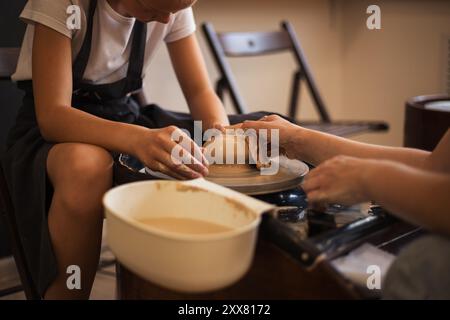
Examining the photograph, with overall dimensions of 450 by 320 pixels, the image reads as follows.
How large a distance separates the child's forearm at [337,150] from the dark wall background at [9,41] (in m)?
0.71

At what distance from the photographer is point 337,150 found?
2.73 ft

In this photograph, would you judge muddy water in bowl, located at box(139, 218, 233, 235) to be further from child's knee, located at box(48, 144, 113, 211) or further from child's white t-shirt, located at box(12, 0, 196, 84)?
child's white t-shirt, located at box(12, 0, 196, 84)

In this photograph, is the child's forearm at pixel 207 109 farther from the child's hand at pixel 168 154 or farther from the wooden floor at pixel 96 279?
the wooden floor at pixel 96 279

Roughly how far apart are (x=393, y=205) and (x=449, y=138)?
0.59 ft

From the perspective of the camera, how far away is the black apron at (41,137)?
843 mm

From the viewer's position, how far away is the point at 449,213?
21.9 inches

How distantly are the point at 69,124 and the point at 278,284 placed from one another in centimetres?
41

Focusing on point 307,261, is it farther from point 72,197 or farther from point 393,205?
point 72,197

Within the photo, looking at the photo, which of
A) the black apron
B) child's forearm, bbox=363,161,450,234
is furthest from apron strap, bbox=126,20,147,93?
child's forearm, bbox=363,161,450,234

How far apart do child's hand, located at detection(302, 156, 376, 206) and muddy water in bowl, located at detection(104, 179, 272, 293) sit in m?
0.09

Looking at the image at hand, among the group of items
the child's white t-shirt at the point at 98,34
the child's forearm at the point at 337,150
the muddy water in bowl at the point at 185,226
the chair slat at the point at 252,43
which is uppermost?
the child's white t-shirt at the point at 98,34

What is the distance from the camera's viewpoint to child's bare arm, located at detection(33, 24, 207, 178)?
76cm

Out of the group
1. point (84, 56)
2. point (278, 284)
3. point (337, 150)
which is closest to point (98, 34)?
point (84, 56)

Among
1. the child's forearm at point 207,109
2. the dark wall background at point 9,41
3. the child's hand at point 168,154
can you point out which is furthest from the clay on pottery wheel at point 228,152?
the dark wall background at point 9,41
